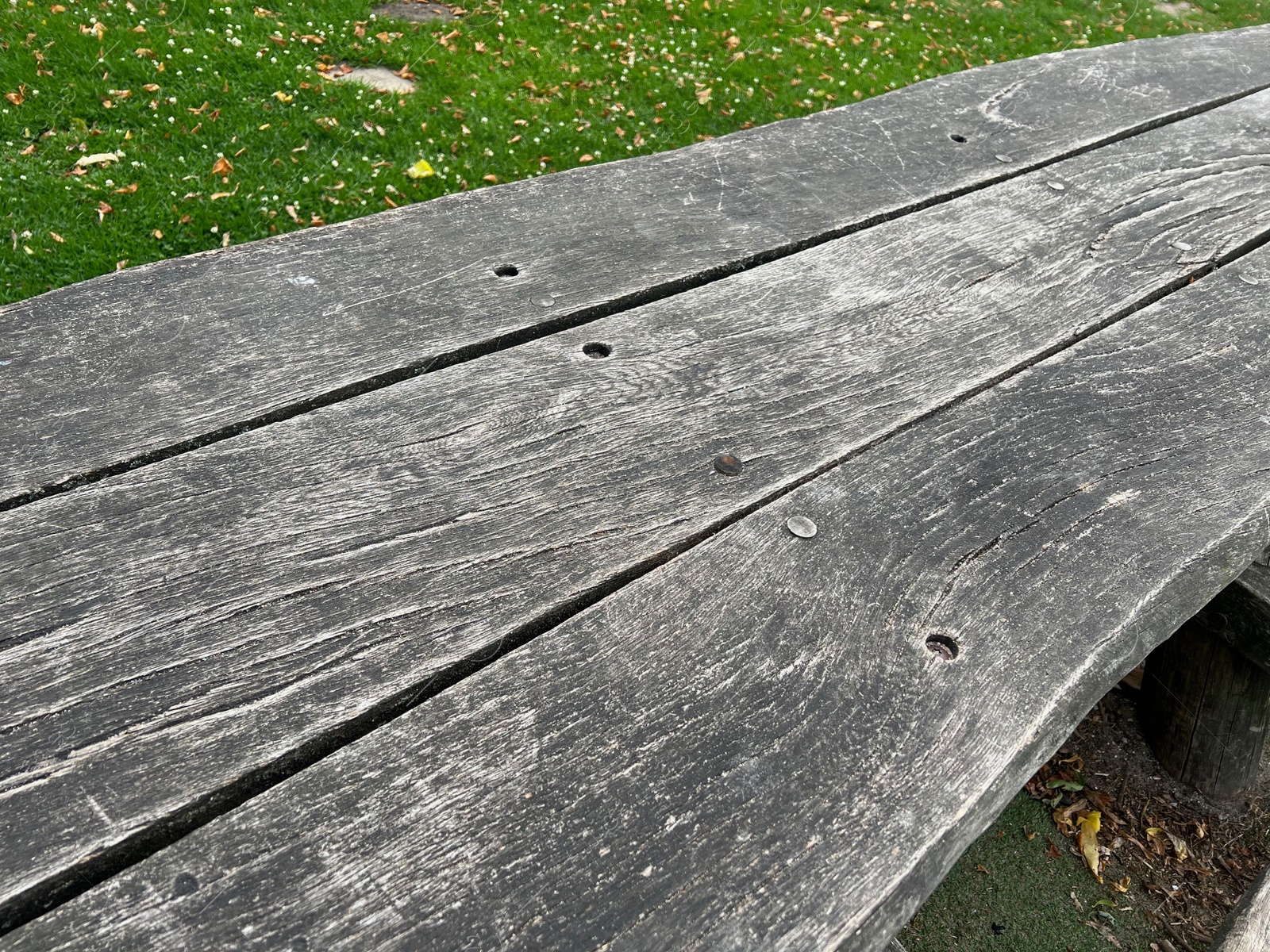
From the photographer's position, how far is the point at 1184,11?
9.99m

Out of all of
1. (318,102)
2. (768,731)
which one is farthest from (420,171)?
(768,731)

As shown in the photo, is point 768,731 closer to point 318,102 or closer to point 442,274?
point 442,274

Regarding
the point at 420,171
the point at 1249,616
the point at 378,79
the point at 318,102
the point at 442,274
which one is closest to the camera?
the point at 442,274

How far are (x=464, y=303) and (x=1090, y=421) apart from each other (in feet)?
3.45

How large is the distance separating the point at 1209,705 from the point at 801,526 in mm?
1960

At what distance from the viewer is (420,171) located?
4426mm

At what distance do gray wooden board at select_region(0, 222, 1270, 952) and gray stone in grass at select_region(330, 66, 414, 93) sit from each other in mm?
4377

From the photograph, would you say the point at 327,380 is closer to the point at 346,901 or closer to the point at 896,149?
the point at 346,901

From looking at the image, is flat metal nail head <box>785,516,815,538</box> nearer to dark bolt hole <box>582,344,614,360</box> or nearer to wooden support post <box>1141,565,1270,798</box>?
dark bolt hole <box>582,344,614,360</box>

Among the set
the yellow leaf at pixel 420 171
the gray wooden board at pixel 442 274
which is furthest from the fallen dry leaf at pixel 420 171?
the gray wooden board at pixel 442 274

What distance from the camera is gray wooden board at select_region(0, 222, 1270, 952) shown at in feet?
3.03

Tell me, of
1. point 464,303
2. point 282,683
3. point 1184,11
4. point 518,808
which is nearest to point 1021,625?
point 518,808

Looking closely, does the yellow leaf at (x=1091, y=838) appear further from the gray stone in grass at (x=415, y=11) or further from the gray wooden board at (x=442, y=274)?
the gray stone in grass at (x=415, y=11)

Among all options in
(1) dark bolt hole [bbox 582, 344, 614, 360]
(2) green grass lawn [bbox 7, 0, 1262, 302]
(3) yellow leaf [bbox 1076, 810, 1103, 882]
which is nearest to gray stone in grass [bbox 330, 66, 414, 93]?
(2) green grass lawn [bbox 7, 0, 1262, 302]
